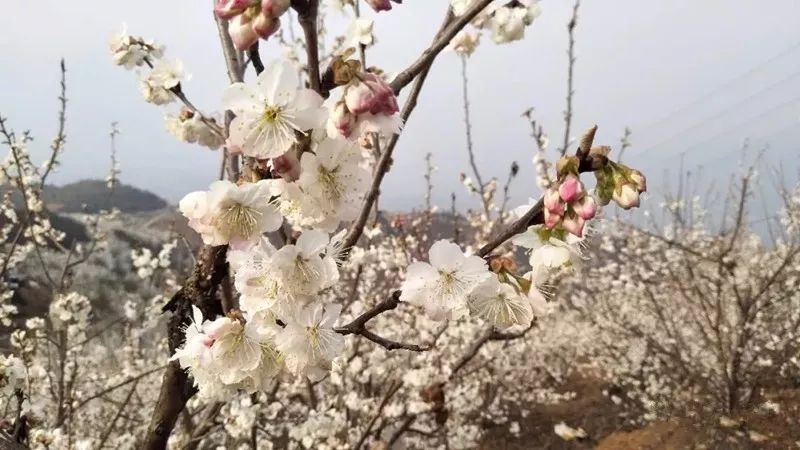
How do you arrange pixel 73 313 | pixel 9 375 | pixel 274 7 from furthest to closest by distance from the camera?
1. pixel 73 313
2. pixel 9 375
3. pixel 274 7

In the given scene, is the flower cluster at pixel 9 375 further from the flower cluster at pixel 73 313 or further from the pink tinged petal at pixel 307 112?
the flower cluster at pixel 73 313

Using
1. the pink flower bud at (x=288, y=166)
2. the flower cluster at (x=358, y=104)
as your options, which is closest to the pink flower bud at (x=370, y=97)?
the flower cluster at (x=358, y=104)

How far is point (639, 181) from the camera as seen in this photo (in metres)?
0.87

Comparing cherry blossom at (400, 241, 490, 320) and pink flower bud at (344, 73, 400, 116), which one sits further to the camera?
cherry blossom at (400, 241, 490, 320)

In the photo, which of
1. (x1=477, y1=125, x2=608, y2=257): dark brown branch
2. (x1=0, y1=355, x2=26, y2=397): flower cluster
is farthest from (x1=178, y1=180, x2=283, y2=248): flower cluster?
(x1=0, y1=355, x2=26, y2=397): flower cluster

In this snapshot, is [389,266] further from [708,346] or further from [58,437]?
[58,437]

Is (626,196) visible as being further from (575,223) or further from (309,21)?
(309,21)

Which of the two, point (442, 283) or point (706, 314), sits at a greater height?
point (706, 314)

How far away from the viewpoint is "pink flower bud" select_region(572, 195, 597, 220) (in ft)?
2.76

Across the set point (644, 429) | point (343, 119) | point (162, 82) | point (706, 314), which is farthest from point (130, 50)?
point (644, 429)

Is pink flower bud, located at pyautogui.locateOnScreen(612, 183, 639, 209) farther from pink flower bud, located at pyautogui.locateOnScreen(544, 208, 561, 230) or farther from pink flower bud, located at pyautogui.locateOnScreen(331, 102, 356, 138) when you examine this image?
pink flower bud, located at pyautogui.locateOnScreen(331, 102, 356, 138)

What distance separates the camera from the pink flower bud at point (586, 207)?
0.84 m

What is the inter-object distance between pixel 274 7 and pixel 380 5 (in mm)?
223

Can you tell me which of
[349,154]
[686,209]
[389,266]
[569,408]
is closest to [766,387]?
[686,209]
